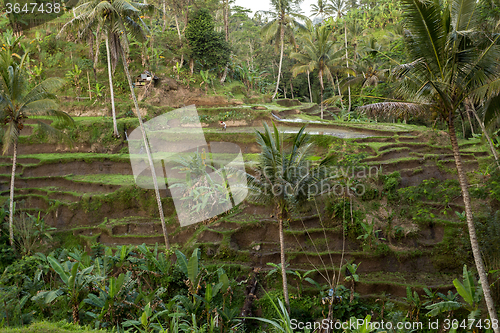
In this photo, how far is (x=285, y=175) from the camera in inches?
340

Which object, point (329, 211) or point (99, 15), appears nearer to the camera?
point (99, 15)

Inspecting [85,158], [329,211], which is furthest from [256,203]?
[85,158]

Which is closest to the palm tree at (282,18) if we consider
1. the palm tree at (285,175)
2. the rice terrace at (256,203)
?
the rice terrace at (256,203)

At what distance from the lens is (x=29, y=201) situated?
15977 mm

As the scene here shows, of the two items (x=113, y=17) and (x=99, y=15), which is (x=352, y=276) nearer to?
(x=113, y=17)

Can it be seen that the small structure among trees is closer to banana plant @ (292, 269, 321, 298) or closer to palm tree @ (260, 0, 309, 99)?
palm tree @ (260, 0, 309, 99)

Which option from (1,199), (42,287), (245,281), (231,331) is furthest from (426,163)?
(1,199)

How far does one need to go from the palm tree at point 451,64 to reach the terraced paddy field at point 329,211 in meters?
3.93

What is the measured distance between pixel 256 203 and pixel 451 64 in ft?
29.1

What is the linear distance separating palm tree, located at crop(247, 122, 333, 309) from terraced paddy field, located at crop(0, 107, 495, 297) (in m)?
0.82

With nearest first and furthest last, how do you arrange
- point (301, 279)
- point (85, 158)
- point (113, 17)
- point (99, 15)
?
point (301, 279) → point (99, 15) → point (113, 17) → point (85, 158)

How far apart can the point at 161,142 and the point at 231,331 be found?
1272cm

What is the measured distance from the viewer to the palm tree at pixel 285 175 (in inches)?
336

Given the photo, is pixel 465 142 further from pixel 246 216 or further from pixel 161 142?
pixel 161 142
